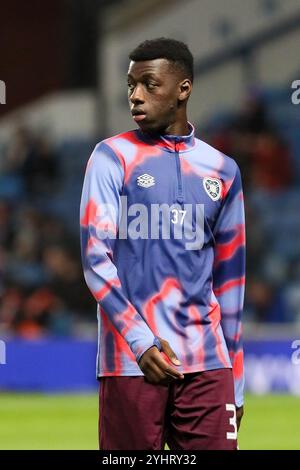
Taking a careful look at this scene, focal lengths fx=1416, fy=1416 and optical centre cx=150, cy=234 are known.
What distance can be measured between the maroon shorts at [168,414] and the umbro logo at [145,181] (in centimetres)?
60

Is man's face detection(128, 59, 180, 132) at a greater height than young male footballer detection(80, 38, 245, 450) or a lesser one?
greater

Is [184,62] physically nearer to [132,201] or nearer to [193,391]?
[132,201]

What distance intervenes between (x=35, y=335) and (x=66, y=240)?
296 centimetres

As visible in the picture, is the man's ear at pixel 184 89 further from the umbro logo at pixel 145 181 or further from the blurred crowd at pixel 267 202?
the blurred crowd at pixel 267 202

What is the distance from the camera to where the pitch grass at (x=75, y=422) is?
9.68 metres

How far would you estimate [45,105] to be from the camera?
20.8 metres

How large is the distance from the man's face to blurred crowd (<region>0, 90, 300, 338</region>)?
35.2 ft

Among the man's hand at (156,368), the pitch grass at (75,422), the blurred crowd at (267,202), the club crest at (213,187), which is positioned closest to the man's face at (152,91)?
the club crest at (213,187)

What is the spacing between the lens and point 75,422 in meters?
11.2

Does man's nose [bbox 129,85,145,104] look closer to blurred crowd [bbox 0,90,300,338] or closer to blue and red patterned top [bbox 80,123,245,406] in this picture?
blue and red patterned top [bbox 80,123,245,406]

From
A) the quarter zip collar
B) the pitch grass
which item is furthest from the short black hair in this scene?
the pitch grass

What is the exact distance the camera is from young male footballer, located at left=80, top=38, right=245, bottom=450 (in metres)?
4.34

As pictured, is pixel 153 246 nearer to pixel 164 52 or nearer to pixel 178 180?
pixel 178 180

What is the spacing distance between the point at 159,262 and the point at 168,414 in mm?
477
